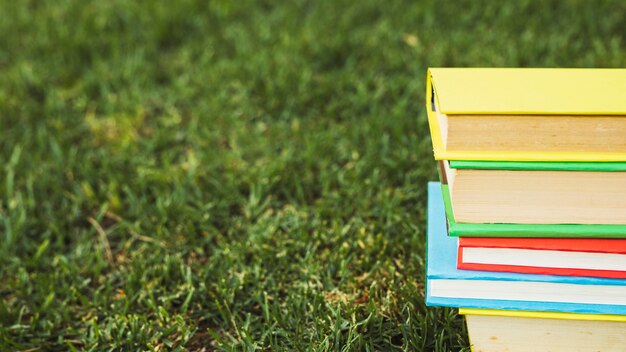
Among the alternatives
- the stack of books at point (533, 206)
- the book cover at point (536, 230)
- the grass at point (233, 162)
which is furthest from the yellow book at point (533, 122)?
the grass at point (233, 162)

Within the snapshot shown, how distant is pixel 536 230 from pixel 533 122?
0.84ft

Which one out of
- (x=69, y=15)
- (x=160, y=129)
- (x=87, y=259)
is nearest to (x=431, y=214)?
(x=87, y=259)

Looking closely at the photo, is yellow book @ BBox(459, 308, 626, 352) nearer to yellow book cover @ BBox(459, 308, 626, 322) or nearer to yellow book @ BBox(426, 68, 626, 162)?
yellow book cover @ BBox(459, 308, 626, 322)

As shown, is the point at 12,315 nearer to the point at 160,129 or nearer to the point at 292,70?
the point at 160,129

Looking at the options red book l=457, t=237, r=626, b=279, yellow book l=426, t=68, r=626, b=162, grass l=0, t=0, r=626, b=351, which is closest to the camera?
yellow book l=426, t=68, r=626, b=162

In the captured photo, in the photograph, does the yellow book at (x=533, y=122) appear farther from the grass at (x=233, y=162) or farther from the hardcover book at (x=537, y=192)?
the grass at (x=233, y=162)

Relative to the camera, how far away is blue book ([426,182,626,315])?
177 centimetres

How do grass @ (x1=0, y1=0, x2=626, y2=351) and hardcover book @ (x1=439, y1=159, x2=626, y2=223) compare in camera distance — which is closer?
hardcover book @ (x1=439, y1=159, x2=626, y2=223)

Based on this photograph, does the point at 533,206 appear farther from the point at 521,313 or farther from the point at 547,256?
the point at 521,313

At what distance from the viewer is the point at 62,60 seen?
3.77 metres

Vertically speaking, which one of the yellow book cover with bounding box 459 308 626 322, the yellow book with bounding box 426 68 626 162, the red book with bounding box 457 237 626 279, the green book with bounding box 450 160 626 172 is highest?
the yellow book with bounding box 426 68 626 162

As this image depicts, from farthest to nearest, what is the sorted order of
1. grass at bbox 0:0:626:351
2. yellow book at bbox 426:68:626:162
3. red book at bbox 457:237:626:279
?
grass at bbox 0:0:626:351
red book at bbox 457:237:626:279
yellow book at bbox 426:68:626:162

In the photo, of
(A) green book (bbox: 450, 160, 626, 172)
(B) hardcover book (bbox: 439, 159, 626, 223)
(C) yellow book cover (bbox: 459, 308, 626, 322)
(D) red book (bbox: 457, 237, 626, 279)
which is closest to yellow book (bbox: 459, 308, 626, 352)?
(C) yellow book cover (bbox: 459, 308, 626, 322)

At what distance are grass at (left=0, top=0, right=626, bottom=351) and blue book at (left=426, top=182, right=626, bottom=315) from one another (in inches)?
9.4
